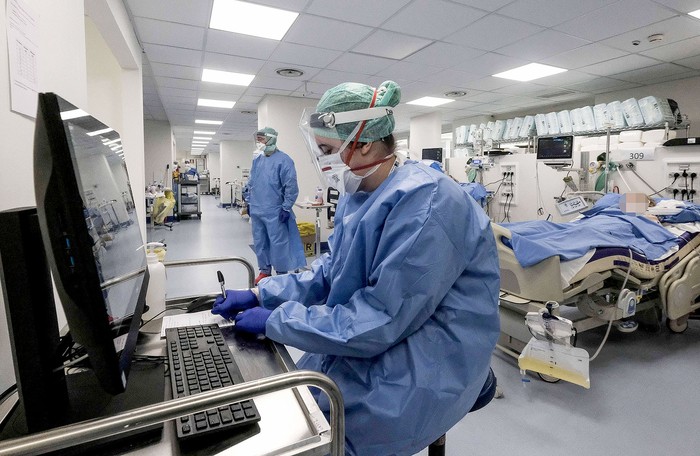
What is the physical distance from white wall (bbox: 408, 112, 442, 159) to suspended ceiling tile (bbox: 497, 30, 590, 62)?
157 inches

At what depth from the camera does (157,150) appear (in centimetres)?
1020

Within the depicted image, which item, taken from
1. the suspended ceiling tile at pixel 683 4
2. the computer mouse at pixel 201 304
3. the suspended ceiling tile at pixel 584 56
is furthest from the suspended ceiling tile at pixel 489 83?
the computer mouse at pixel 201 304

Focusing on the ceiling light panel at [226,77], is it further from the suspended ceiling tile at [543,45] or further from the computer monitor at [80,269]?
the computer monitor at [80,269]

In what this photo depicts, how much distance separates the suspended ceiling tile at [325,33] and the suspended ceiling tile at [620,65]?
3258 mm

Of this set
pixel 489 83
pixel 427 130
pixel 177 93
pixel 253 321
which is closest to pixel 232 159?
pixel 177 93

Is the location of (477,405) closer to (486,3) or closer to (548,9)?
(486,3)

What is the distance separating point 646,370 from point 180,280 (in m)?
4.39

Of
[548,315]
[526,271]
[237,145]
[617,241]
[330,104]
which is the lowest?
[548,315]

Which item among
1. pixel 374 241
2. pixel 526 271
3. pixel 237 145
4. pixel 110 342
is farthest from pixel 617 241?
pixel 237 145

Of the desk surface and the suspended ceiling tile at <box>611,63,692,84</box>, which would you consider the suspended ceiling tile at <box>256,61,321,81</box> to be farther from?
the desk surface

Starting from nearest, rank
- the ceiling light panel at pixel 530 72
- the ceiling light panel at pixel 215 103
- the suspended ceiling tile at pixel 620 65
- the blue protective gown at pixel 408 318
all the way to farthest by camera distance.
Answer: the blue protective gown at pixel 408 318 < the suspended ceiling tile at pixel 620 65 < the ceiling light panel at pixel 530 72 < the ceiling light panel at pixel 215 103

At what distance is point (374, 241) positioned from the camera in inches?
39.1

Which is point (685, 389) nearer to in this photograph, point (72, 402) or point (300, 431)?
point (300, 431)

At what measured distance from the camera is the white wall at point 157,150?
32.9 ft
